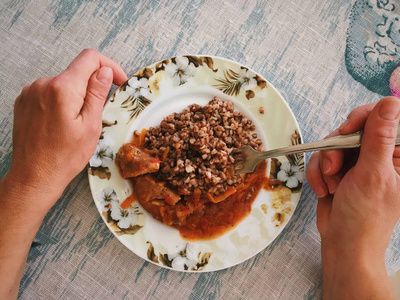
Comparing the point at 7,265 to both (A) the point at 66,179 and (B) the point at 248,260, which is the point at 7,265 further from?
(B) the point at 248,260

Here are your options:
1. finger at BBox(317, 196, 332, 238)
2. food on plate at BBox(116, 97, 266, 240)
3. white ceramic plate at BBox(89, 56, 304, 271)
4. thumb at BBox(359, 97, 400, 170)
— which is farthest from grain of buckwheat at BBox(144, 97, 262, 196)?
thumb at BBox(359, 97, 400, 170)

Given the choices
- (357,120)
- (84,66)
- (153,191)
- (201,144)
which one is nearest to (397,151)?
(357,120)

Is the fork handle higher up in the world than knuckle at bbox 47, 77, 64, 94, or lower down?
higher up

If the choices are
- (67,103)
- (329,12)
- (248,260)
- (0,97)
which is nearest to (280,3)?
(329,12)

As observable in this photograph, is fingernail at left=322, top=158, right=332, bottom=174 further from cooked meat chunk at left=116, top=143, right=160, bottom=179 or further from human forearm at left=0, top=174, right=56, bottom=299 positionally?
human forearm at left=0, top=174, right=56, bottom=299

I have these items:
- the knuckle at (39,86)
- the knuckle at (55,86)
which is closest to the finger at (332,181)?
the knuckle at (55,86)

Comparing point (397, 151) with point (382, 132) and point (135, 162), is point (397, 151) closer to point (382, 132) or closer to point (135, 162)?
point (382, 132)
